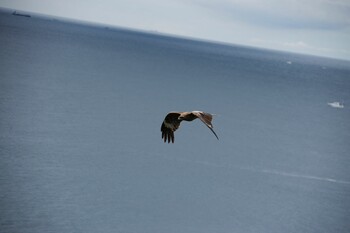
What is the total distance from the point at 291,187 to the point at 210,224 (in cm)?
1991

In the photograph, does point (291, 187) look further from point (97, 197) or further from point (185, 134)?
point (97, 197)

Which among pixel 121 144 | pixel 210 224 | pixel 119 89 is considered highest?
pixel 119 89

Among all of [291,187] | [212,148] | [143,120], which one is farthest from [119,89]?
[291,187]

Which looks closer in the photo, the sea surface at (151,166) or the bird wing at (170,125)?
the bird wing at (170,125)

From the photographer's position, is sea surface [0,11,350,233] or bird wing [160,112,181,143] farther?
sea surface [0,11,350,233]

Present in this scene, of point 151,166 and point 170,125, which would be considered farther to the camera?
point 151,166

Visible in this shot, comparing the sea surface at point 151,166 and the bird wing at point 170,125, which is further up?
the bird wing at point 170,125

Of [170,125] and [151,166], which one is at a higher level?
[170,125]

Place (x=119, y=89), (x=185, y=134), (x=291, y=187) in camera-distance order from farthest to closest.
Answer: (x=119, y=89)
(x=185, y=134)
(x=291, y=187)

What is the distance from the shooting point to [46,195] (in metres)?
60.0

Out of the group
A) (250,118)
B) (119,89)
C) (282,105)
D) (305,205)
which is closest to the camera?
(305,205)

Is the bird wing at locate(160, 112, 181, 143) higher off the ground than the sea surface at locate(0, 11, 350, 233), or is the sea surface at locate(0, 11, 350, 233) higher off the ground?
the bird wing at locate(160, 112, 181, 143)

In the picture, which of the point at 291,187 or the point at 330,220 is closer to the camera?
the point at 330,220

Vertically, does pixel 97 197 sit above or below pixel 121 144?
below
